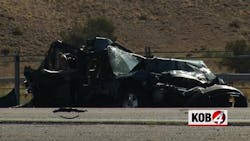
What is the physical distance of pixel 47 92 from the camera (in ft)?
55.9

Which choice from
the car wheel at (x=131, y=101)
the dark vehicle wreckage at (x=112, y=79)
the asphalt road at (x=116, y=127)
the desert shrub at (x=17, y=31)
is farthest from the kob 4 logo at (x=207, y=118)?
the desert shrub at (x=17, y=31)

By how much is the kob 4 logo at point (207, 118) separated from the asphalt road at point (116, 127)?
0.11 metres

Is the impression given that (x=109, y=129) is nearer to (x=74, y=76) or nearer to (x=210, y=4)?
(x=74, y=76)

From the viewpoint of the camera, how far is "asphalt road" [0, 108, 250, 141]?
424 inches

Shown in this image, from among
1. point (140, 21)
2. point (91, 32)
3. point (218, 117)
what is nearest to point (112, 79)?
point (218, 117)

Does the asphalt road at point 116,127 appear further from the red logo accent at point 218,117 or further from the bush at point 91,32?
the bush at point 91,32

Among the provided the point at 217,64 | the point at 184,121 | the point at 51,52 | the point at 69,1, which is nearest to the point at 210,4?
the point at 69,1

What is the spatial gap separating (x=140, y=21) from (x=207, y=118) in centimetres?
4984

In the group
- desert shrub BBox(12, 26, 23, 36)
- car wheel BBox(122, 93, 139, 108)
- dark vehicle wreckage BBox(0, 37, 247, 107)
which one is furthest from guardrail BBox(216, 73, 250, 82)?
desert shrub BBox(12, 26, 23, 36)

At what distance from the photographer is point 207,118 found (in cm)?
1121

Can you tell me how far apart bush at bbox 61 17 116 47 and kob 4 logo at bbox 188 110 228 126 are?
34949 millimetres

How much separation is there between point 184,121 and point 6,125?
339 centimetres

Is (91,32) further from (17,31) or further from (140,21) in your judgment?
(140,21)

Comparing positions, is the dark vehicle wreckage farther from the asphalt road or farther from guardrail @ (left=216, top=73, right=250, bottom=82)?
guardrail @ (left=216, top=73, right=250, bottom=82)
